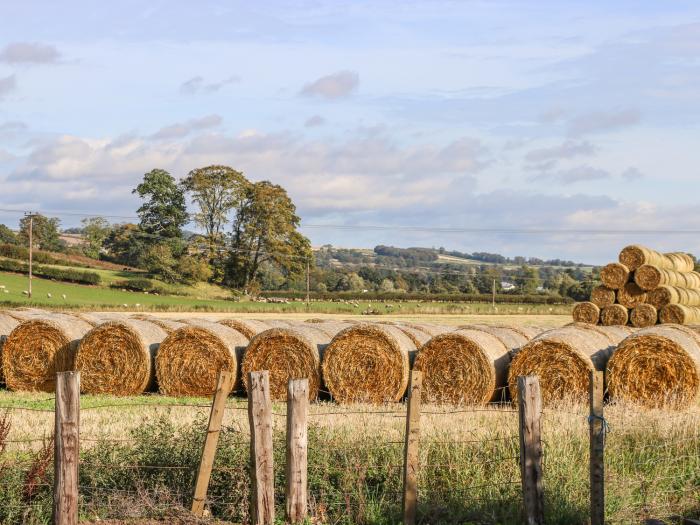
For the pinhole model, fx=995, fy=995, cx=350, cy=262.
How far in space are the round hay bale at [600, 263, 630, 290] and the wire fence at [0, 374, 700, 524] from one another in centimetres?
2241

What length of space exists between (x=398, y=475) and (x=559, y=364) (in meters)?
6.65

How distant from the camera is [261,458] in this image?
30.3 ft

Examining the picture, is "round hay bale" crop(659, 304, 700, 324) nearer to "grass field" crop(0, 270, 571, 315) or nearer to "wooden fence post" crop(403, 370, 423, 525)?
"wooden fence post" crop(403, 370, 423, 525)

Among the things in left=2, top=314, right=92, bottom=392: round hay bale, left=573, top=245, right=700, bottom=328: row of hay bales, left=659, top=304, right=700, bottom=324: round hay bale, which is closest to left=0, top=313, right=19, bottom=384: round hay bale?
left=2, top=314, right=92, bottom=392: round hay bale

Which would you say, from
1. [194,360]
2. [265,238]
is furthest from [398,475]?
[265,238]

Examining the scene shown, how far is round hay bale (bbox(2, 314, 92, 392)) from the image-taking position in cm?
2027

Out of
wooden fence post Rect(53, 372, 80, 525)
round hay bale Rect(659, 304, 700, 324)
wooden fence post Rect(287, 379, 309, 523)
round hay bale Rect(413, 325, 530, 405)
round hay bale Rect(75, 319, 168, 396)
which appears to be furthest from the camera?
round hay bale Rect(659, 304, 700, 324)

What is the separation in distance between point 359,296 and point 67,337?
62000 mm

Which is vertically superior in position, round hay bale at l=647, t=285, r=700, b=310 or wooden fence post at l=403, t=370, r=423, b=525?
round hay bale at l=647, t=285, r=700, b=310

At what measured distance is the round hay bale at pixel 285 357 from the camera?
59.8 ft

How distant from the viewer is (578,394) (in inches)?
620

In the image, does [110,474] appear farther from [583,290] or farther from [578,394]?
[583,290]

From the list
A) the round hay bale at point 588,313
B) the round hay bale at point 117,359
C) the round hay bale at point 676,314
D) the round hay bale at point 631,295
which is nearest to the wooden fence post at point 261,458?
the round hay bale at point 117,359

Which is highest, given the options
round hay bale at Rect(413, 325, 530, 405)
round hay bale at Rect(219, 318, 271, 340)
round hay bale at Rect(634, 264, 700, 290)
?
round hay bale at Rect(634, 264, 700, 290)
